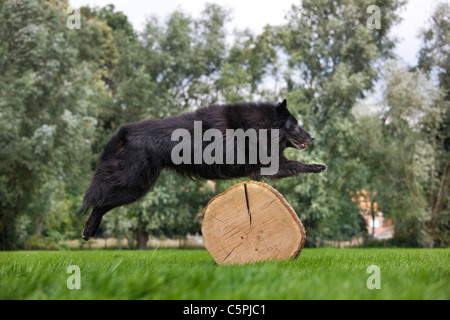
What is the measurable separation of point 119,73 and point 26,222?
10.1 meters

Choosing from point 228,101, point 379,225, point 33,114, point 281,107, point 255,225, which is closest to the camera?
point 255,225

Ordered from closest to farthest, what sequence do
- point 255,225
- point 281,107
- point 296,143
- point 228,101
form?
point 255,225 → point 281,107 → point 296,143 → point 228,101

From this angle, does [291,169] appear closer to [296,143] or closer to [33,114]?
[296,143]

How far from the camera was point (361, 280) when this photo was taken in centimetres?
310

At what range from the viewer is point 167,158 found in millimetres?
5215

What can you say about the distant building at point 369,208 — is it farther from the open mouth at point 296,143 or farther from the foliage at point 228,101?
the open mouth at point 296,143

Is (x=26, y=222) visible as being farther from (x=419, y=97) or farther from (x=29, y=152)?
(x=419, y=97)

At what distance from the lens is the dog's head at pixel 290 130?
5.68 meters

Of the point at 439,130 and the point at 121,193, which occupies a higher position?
the point at 439,130

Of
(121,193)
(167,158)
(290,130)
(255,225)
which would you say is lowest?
(255,225)

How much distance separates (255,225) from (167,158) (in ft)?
4.66

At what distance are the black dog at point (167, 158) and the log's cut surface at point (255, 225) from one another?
80 cm

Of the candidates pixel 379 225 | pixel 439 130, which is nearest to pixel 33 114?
pixel 439 130

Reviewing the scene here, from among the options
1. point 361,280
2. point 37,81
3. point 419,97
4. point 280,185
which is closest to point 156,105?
point 37,81
